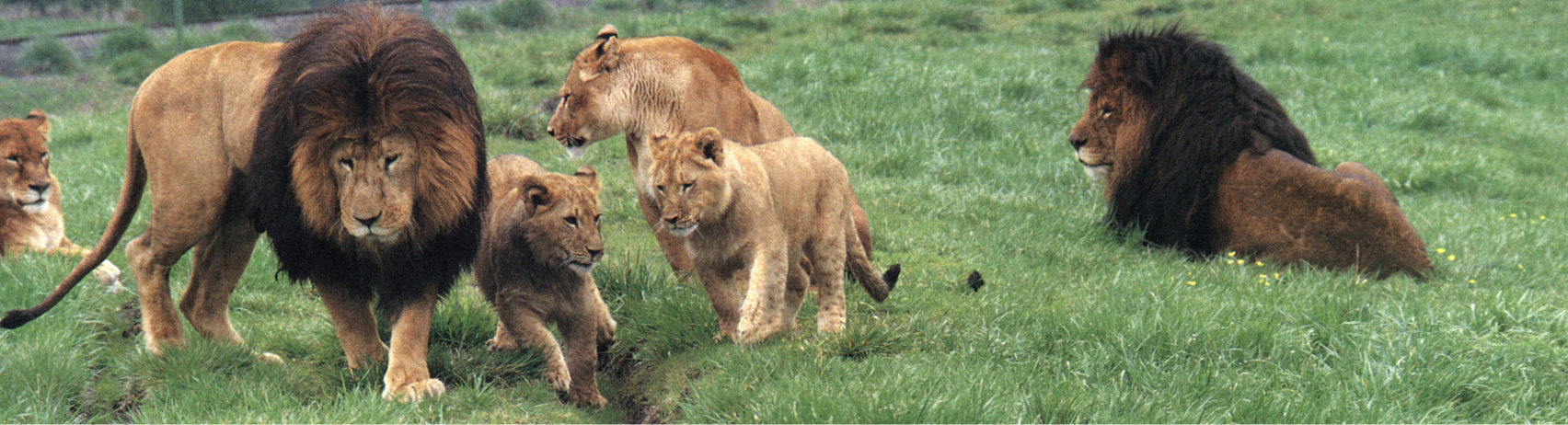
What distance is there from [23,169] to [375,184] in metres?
3.83

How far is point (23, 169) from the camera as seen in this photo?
243 inches

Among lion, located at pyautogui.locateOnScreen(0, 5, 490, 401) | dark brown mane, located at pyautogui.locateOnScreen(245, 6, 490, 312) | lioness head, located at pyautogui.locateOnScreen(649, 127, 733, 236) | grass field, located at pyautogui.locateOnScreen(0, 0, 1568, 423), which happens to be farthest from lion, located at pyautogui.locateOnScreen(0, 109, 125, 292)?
lioness head, located at pyautogui.locateOnScreen(649, 127, 733, 236)

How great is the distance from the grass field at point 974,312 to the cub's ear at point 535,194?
2.30 feet

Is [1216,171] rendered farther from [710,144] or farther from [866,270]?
[710,144]

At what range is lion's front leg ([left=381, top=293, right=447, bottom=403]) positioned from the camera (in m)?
4.04

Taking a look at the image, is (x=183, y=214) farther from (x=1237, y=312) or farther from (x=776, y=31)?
(x=776, y=31)

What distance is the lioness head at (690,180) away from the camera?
3818 millimetres

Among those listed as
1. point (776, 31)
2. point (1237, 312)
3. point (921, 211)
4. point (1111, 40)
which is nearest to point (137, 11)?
point (776, 31)

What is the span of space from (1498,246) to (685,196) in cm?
541

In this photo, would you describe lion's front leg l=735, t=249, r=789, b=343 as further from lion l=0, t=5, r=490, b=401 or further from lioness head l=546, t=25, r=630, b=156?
lioness head l=546, t=25, r=630, b=156

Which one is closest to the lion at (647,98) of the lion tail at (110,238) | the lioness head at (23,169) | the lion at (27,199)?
the lion tail at (110,238)

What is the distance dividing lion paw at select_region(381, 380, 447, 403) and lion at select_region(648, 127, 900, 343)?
102 centimetres

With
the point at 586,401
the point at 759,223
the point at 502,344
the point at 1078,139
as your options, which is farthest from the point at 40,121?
the point at 1078,139

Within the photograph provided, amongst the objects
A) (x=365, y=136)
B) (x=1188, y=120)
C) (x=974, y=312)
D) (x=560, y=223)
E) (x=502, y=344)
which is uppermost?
(x=365, y=136)
